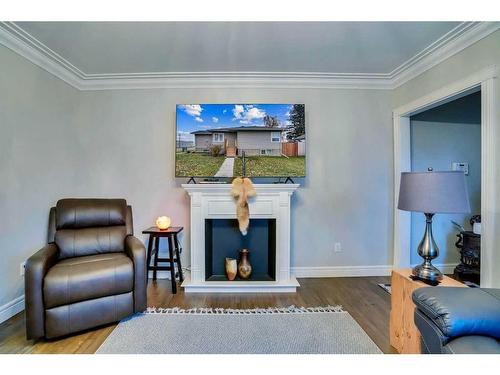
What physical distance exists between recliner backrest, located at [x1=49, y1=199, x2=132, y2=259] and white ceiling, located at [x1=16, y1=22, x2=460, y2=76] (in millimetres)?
1501

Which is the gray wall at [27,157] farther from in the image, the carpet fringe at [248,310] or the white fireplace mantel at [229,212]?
the white fireplace mantel at [229,212]

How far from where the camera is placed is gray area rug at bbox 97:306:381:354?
1.73 metres

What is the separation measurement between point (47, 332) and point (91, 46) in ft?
8.11

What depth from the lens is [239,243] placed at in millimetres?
2928

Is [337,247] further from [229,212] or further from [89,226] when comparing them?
[89,226]

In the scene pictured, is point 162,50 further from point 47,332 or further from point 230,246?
point 47,332

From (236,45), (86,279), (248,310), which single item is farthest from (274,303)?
(236,45)

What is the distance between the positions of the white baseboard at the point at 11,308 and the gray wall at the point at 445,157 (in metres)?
4.29

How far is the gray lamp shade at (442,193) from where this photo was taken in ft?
4.73

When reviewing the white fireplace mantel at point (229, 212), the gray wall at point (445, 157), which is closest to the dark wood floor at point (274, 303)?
Result: the white fireplace mantel at point (229, 212)

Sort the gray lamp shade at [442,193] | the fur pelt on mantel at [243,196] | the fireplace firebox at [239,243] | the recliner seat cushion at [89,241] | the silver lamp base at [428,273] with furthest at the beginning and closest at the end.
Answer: the fireplace firebox at [239,243]
the fur pelt on mantel at [243,196]
the recliner seat cushion at [89,241]
the silver lamp base at [428,273]
the gray lamp shade at [442,193]

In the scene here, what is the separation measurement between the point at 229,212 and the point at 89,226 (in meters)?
1.38

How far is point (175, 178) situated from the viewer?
10.2ft
